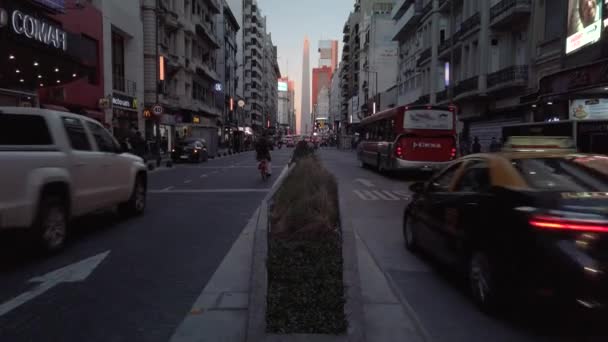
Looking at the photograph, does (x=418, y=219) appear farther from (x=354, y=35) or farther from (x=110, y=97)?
(x=354, y=35)

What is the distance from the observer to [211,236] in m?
7.99

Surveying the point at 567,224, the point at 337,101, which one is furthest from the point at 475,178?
the point at 337,101

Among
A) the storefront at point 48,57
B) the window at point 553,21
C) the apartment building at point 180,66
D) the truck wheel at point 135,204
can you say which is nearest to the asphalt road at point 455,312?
the truck wheel at point 135,204

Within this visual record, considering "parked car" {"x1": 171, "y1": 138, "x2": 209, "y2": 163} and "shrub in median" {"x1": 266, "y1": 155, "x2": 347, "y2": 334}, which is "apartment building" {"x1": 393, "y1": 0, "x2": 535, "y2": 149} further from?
"shrub in median" {"x1": 266, "y1": 155, "x2": 347, "y2": 334}

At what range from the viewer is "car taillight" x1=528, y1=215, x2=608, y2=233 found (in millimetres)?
3654

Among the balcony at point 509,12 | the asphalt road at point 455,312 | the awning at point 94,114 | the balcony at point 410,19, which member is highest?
the balcony at point 410,19

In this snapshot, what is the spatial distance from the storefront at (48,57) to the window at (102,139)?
8.02 meters

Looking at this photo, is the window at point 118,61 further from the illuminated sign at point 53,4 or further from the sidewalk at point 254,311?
the sidewalk at point 254,311

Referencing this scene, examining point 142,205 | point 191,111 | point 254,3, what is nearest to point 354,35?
point 254,3

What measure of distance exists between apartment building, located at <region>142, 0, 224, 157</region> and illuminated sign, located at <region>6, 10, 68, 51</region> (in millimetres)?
14746

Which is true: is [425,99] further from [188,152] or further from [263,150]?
[263,150]

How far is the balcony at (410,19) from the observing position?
4541 centimetres

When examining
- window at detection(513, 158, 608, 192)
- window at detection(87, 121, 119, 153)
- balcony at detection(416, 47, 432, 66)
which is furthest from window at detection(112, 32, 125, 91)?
window at detection(513, 158, 608, 192)

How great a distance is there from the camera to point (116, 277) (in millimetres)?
5664
